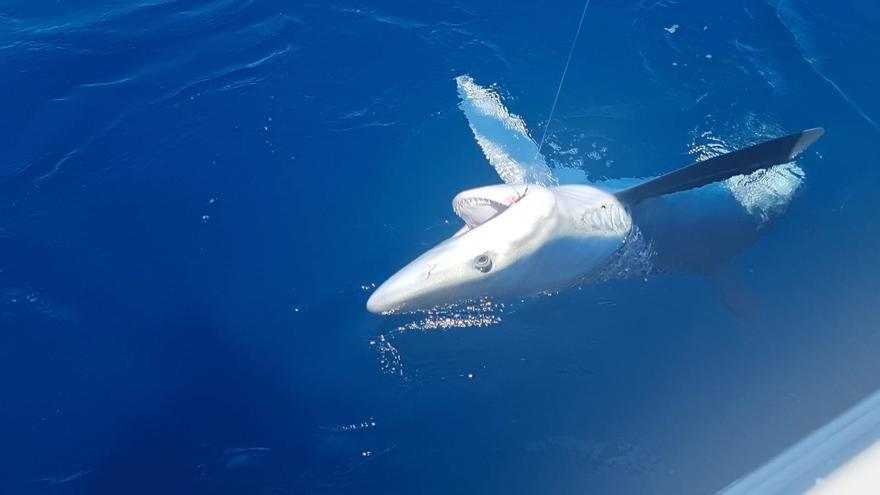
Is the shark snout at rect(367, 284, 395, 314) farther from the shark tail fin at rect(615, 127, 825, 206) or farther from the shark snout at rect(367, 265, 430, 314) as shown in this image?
the shark tail fin at rect(615, 127, 825, 206)

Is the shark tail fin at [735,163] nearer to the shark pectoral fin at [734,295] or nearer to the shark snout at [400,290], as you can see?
the shark pectoral fin at [734,295]

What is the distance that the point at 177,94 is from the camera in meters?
11.7

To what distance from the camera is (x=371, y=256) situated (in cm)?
992

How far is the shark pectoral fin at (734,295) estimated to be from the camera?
32.4ft

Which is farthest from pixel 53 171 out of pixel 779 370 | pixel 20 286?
pixel 779 370

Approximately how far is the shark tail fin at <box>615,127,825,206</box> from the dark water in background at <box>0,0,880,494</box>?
73.7 inches

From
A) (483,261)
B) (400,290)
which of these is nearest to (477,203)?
(483,261)

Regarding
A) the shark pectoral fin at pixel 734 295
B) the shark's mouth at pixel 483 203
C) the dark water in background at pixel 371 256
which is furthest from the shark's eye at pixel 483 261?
the shark pectoral fin at pixel 734 295

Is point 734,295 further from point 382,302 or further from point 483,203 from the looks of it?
point 382,302

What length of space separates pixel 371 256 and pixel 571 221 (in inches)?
118

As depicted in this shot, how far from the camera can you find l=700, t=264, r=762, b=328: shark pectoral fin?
9875 millimetres

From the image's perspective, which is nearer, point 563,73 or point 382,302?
point 382,302

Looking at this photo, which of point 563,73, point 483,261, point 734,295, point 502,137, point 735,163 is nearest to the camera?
point 483,261

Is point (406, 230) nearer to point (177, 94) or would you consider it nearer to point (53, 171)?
point (177, 94)
